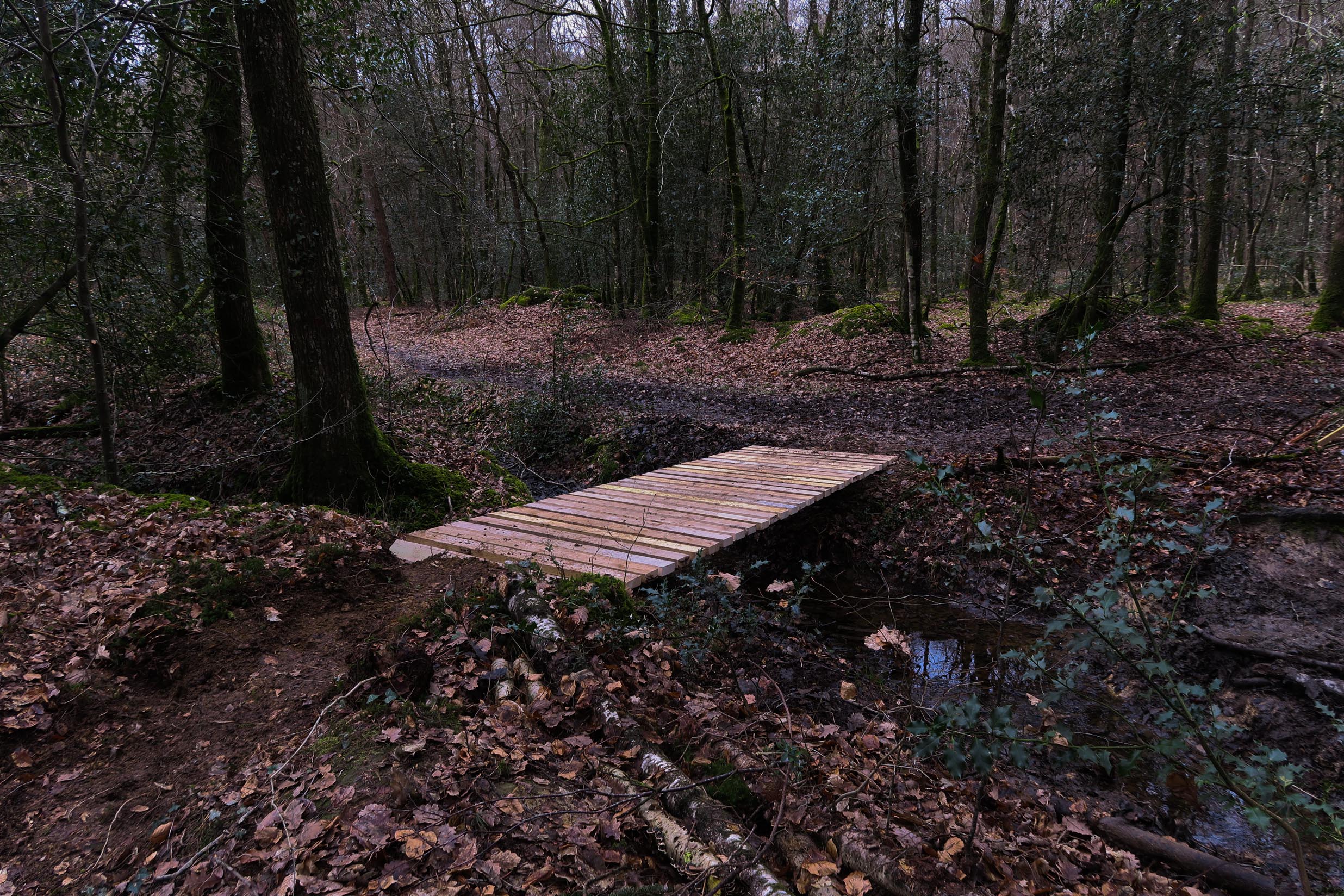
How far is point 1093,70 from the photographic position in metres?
10.7

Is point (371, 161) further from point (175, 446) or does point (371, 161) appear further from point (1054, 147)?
point (1054, 147)

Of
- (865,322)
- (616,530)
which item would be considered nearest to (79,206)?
(616,530)

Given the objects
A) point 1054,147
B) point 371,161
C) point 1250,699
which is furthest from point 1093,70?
point 371,161

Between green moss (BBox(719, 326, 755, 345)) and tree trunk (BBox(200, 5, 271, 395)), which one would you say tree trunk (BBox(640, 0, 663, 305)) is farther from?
tree trunk (BBox(200, 5, 271, 395))

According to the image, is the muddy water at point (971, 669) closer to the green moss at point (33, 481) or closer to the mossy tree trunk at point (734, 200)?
the green moss at point (33, 481)

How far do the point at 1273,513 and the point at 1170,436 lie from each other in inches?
71.9

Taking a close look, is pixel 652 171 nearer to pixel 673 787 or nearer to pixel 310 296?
pixel 310 296

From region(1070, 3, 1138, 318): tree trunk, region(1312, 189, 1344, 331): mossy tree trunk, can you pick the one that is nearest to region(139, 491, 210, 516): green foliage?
region(1070, 3, 1138, 318): tree trunk

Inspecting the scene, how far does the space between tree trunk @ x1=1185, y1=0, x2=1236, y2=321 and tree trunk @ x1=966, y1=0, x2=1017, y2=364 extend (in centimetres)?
309

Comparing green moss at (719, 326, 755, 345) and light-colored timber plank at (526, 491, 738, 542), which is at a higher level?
green moss at (719, 326, 755, 345)

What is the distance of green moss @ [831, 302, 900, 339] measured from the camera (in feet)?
47.6

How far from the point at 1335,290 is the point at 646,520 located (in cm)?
1462

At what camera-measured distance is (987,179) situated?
36.6 feet

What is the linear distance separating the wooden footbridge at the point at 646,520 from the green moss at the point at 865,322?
8.27 metres
